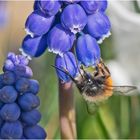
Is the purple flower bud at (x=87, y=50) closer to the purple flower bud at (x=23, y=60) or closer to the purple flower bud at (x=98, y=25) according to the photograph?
the purple flower bud at (x=98, y=25)

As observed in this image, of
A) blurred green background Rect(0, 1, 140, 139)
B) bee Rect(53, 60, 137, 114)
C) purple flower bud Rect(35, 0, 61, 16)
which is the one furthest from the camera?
blurred green background Rect(0, 1, 140, 139)

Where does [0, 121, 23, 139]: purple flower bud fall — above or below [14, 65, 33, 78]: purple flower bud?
below

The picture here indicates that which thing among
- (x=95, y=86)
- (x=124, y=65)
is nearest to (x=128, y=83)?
(x=124, y=65)

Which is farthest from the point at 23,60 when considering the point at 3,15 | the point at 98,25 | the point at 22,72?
the point at 3,15

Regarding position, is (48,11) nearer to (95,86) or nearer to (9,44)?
(95,86)

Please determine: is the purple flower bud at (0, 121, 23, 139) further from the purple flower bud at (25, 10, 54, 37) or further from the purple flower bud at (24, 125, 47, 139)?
the purple flower bud at (25, 10, 54, 37)

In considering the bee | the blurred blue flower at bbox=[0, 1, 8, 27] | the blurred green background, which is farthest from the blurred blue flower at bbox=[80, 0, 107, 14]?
the blurred blue flower at bbox=[0, 1, 8, 27]
